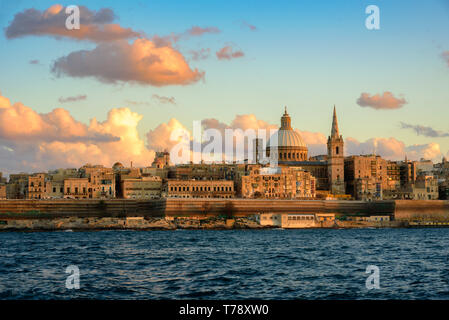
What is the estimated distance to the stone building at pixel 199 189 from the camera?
112188mm

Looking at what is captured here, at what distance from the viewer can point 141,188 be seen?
116 meters

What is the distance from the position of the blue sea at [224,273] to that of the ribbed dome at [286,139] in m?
96.4

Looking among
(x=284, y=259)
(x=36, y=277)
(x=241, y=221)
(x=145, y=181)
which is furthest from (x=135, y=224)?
(x=36, y=277)

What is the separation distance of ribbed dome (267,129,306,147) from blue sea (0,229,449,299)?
96.4 metres

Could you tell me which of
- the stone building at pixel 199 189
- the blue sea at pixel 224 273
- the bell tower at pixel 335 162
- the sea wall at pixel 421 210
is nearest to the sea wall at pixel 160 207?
the sea wall at pixel 421 210

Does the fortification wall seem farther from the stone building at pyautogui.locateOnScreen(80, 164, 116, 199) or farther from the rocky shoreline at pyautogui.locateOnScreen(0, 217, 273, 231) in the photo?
the stone building at pyautogui.locateOnScreen(80, 164, 116, 199)

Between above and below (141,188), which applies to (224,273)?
below

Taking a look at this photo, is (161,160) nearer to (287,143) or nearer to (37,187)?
(287,143)

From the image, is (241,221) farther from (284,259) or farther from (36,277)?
(36,277)

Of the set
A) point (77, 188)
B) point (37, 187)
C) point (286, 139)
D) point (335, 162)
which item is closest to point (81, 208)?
point (77, 188)

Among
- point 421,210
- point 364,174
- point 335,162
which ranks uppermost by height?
point 335,162

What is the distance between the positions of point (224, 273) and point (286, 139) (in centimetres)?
11468

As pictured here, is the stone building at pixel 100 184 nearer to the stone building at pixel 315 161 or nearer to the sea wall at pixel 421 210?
the stone building at pixel 315 161

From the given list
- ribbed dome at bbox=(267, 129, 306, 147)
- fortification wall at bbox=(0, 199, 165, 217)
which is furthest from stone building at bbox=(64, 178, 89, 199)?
ribbed dome at bbox=(267, 129, 306, 147)
